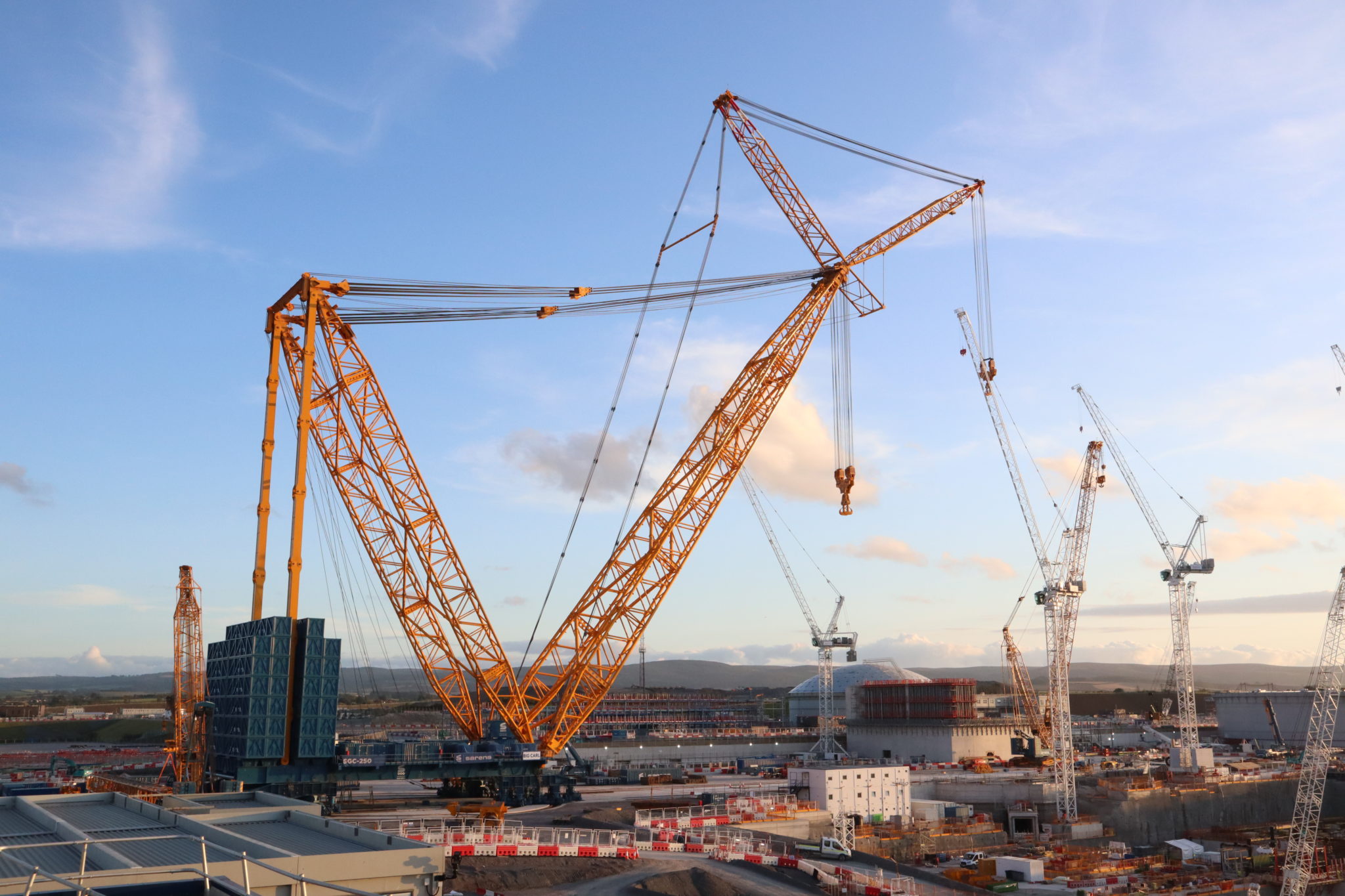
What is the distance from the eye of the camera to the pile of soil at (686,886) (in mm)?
42438

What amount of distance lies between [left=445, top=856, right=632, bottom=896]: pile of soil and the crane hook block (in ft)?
109

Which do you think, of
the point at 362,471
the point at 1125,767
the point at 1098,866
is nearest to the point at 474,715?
the point at 362,471

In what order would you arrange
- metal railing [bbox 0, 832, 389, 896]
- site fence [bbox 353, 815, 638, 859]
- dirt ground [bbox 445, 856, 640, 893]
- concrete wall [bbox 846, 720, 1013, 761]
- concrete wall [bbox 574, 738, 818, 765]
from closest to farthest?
metal railing [bbox 0, 832, 389, 896] < dirt ground [bbox 445, 856, 640, 893] < site fence [bbox 353, 815, 638, 859] < concrete wall [bbox 574, 738, 818, 765] < concrete wall [bbox 846, 720, 1013, 761]

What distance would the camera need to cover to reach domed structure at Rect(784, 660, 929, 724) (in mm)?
178500

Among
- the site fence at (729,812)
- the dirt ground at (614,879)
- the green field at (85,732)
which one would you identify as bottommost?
the green field at (85,732)

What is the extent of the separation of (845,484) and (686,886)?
3596 centimetres

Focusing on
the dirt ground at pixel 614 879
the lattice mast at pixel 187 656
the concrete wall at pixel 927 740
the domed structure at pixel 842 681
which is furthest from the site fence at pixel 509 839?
the domed structure at pixel 842 681

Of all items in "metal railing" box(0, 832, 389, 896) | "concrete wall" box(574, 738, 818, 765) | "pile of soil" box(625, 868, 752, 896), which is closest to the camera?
"metal railing" box(0, 832, 389, 896)

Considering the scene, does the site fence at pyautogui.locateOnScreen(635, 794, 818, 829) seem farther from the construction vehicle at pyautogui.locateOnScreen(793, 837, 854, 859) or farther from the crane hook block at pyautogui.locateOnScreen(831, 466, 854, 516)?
the crane hook block at pyautogui.locateOnScreen(831, 466, 854, 516)

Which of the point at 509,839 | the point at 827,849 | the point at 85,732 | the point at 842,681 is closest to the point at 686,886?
the point at 509,839

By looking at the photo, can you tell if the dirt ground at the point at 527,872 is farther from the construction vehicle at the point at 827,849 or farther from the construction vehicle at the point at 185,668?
the construction vehicle at the point at 185,668

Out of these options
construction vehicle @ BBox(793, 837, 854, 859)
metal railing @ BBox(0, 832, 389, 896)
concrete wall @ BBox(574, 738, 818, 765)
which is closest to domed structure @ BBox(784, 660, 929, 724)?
concrete wall @ BBox(574, 738, 818, 765)

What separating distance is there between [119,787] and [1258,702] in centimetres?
16930

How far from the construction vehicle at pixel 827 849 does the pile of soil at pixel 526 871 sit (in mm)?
13157
